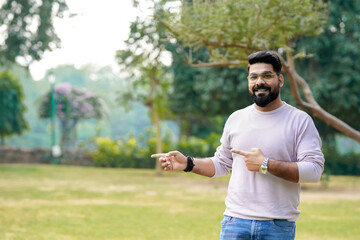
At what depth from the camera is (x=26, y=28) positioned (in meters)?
22.3

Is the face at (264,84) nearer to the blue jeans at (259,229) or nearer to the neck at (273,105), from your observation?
the neck at (273,105)

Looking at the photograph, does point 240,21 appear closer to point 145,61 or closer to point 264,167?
point 264,167

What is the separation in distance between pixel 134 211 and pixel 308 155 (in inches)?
388

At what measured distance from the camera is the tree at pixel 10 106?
3847 centimetres

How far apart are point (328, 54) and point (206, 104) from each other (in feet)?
18.3

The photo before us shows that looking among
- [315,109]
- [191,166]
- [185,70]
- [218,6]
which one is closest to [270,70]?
[191,166]

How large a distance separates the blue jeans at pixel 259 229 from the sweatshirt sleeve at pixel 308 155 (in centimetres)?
36

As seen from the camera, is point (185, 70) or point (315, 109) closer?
point (315, 109)

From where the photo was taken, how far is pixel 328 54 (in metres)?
21.7

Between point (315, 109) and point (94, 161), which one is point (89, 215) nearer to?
point (315, 109)

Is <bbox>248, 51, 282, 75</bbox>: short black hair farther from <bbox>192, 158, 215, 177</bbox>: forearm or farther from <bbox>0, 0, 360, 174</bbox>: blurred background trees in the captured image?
<bbox>0, 0, 360, 174</bbox>: blurred background trees

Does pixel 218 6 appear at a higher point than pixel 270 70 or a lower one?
higher

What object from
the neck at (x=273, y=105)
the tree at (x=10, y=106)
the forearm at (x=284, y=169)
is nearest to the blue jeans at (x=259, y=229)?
the forearm at (x=284, y=169)

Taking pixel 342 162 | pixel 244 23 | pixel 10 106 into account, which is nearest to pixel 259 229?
pixel 244 23
